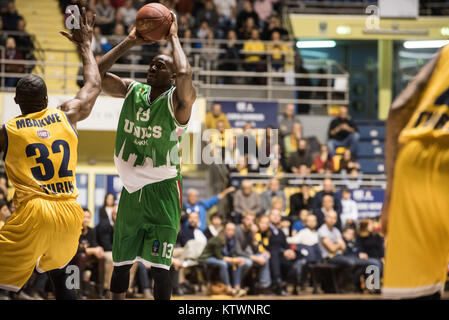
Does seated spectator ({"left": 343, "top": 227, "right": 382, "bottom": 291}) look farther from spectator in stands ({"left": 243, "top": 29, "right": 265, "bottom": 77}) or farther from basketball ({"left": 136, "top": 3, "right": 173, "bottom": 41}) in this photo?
basketball ({"left": 136, "top": 3, "right": 173, "bottom": 41})

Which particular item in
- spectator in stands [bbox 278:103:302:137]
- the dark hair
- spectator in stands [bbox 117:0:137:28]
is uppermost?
spectator in stands [bbox 117:0:137:28]

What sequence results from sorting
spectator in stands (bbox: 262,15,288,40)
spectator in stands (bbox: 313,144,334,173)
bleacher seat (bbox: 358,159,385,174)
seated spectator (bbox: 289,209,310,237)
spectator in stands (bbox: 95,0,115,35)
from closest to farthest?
seated spectator (bbox: 289,209,310,237)
spectator in stands (bbox: 313,144,334,173)
spectator in stands (bbox: 95,0,115,35)
bleacher seat (bbox: 358,159,385,174)
spectator in stands (bbox: 262,15,288,40)

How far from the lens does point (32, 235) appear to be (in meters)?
4.59

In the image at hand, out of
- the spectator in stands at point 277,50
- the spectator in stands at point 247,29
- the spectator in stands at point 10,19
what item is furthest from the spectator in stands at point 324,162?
the spectator in stands at point 10,19

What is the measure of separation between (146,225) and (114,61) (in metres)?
1.31

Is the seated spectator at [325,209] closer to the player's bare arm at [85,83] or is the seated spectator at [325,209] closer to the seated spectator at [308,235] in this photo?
the seated spectator at [308,235]

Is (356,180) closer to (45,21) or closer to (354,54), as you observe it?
(45,21)

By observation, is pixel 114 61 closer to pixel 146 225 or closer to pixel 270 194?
pixel 146 225

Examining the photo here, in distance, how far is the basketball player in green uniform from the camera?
5102mm

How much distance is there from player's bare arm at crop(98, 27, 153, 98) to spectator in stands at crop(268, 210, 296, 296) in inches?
214

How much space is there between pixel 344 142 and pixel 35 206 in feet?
32.5

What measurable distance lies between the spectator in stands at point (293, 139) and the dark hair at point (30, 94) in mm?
8181

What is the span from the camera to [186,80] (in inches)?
193

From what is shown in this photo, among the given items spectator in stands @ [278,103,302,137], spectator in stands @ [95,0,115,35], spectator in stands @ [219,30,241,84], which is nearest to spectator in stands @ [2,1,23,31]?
spectator in stands @ [95,0,115,35]
